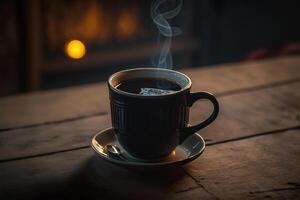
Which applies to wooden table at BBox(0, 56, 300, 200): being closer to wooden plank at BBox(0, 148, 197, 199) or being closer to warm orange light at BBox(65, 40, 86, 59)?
wooden plank at BBox(0, 148, 197, 199)

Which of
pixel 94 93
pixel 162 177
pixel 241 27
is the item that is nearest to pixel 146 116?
pixel 162 177

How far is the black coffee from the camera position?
3.14 ft

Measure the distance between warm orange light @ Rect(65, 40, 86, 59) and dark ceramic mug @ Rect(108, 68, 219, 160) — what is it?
5.23ft

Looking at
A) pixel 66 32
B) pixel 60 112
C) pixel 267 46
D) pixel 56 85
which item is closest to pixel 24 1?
pixel 66 32

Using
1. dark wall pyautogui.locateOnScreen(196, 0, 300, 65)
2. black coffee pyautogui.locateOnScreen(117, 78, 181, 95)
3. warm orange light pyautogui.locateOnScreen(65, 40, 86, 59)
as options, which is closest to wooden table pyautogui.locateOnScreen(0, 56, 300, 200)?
black coffee pyautogui.locateOnScreen(117, 78, 181, 95)

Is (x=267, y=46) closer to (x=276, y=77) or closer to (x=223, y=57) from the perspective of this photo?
(x=223, y=57)

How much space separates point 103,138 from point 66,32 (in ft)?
5.13

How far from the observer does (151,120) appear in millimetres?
897

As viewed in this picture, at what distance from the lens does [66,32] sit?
2508 mm

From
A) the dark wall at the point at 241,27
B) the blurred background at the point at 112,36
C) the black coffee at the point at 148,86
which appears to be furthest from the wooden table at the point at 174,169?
the dark wall at the point at 241,27

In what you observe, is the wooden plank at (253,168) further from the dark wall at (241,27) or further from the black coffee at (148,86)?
the dark wall at (241,27)

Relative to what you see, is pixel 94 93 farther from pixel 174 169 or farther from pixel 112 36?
pixel 112 36

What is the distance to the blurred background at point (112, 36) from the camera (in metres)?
2.31

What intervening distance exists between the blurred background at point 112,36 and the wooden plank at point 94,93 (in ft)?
2.06
